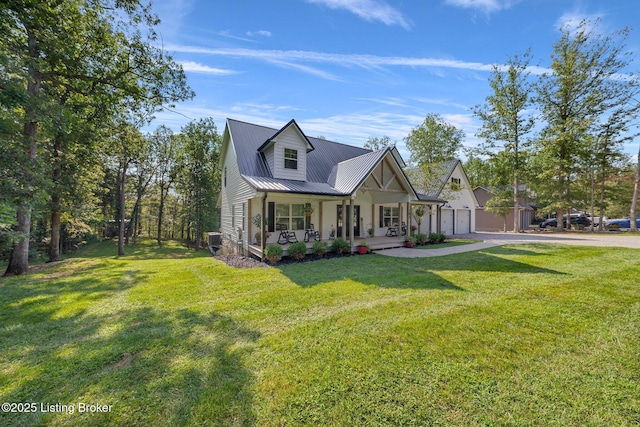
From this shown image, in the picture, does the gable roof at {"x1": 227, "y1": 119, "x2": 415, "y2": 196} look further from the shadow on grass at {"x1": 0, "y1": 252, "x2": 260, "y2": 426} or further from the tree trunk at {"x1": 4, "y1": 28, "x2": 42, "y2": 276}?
the tree trunk at {"x1": 4, "y1": 28, "x2": 42, "y2": 276}

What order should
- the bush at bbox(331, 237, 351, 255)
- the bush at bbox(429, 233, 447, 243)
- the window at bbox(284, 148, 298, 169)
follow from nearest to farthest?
1. the bush at bbox(331, 237, 351, 255)
2. the window at bbox(284, 148, 298, 169)
3. the bush at bbox(429, 233, 447, 243)

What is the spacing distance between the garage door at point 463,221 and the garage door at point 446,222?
87 centimetres

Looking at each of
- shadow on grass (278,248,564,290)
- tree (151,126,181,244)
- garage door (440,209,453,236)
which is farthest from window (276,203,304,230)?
tree (151,126,181,244)

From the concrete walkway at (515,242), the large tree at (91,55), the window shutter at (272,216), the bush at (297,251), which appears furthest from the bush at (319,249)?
the large tree at (91,55)

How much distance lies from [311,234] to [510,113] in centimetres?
2256

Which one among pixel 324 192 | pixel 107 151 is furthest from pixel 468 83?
pixel 107 151

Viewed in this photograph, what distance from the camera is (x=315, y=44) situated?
1116 centimetres

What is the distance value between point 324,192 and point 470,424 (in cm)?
903

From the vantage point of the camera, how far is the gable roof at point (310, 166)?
11.0 metres

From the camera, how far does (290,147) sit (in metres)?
12.2

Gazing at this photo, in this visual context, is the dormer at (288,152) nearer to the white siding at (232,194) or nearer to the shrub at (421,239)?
the white siding at (232,194)

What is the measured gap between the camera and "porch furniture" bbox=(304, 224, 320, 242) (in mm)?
12337

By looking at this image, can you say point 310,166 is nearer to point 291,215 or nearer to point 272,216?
point 291,215

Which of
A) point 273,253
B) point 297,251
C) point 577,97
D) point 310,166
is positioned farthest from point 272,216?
point 577,97
